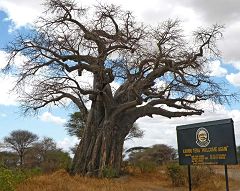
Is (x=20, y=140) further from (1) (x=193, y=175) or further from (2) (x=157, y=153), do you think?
(1) (x=193, y=175)

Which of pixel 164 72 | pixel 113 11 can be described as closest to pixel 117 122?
pixel 164 72

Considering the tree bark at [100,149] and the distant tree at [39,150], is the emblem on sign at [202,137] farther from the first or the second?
the distant tree at [39,150]

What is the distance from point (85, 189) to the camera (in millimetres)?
12336

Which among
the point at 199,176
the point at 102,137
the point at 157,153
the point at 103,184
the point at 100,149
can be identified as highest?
the point at 157,153

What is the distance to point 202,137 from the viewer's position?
454 inches

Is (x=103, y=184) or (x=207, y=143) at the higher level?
(x=207, y=143)

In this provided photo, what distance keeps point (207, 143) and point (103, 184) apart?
435 cm

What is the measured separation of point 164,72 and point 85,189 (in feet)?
26.8

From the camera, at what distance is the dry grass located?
12.2 meters

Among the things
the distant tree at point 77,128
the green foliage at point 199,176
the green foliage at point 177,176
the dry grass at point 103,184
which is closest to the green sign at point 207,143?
the dry grass at point 103,184

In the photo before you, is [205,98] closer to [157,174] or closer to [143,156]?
[157,174]

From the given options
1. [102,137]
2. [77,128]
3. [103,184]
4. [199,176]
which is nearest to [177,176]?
[199,176]

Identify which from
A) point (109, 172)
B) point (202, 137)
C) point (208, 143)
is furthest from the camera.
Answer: point (109, 172)

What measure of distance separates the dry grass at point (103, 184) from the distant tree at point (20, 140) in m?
24.9
